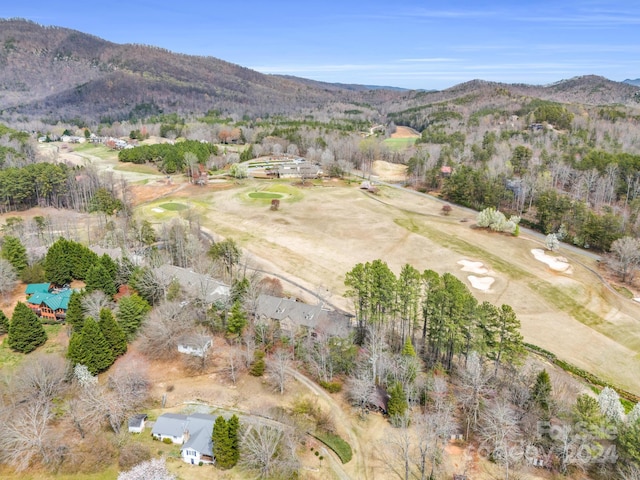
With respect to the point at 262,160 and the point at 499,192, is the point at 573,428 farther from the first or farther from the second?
the point at 262,160

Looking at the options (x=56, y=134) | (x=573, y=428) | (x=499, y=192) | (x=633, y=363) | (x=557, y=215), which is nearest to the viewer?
(x=573, y=428)

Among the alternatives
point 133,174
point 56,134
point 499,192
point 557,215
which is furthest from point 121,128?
point 557,215

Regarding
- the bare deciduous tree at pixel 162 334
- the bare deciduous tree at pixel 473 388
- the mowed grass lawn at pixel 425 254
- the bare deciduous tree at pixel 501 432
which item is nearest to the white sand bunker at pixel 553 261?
the mowed grass lawn at pixel 425 254

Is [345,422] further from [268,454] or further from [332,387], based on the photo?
[268,454]

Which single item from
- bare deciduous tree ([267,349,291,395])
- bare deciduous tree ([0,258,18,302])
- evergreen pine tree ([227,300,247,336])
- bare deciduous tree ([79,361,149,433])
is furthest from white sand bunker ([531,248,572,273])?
bare deciduous tree ([0,258,18,302])

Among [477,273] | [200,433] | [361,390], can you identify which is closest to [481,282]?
[477,273]

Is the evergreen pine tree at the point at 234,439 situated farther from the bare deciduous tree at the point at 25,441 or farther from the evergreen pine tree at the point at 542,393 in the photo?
the evergreen pine tree at the point at 542,393

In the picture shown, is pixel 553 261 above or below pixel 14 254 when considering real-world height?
below
